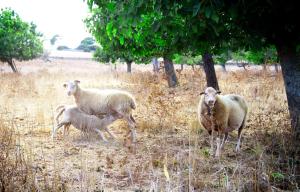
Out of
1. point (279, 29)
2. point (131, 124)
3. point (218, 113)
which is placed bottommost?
point (131, 124)

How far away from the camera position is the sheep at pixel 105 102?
9344 mm

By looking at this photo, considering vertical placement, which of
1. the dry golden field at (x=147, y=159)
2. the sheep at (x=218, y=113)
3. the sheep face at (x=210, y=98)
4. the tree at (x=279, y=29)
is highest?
the tree at (x=279, y=29)

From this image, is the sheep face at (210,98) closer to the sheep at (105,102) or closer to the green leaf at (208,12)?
the sheep at (105,102)

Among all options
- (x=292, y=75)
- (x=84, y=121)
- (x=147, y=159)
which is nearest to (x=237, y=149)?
(x=292, y=75)

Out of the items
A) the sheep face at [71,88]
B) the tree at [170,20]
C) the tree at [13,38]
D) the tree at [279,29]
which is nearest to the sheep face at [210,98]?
the tree at [170,20]

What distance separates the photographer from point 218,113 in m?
8.04

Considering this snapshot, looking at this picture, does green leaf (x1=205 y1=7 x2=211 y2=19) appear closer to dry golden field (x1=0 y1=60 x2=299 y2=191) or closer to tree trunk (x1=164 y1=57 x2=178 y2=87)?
dry golden field (x1=0 y1=60 x2=299 y2=191)

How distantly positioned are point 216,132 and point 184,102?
5275 mm

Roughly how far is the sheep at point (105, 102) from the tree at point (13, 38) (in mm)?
23306

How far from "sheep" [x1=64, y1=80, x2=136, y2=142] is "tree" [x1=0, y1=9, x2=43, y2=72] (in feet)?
76.5

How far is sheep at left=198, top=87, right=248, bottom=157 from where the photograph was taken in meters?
7.82

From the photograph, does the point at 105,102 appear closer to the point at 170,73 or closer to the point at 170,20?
the point at 170,20

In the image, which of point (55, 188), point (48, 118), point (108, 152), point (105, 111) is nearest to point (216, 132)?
point (108, 152)

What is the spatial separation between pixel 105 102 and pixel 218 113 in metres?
2.68
